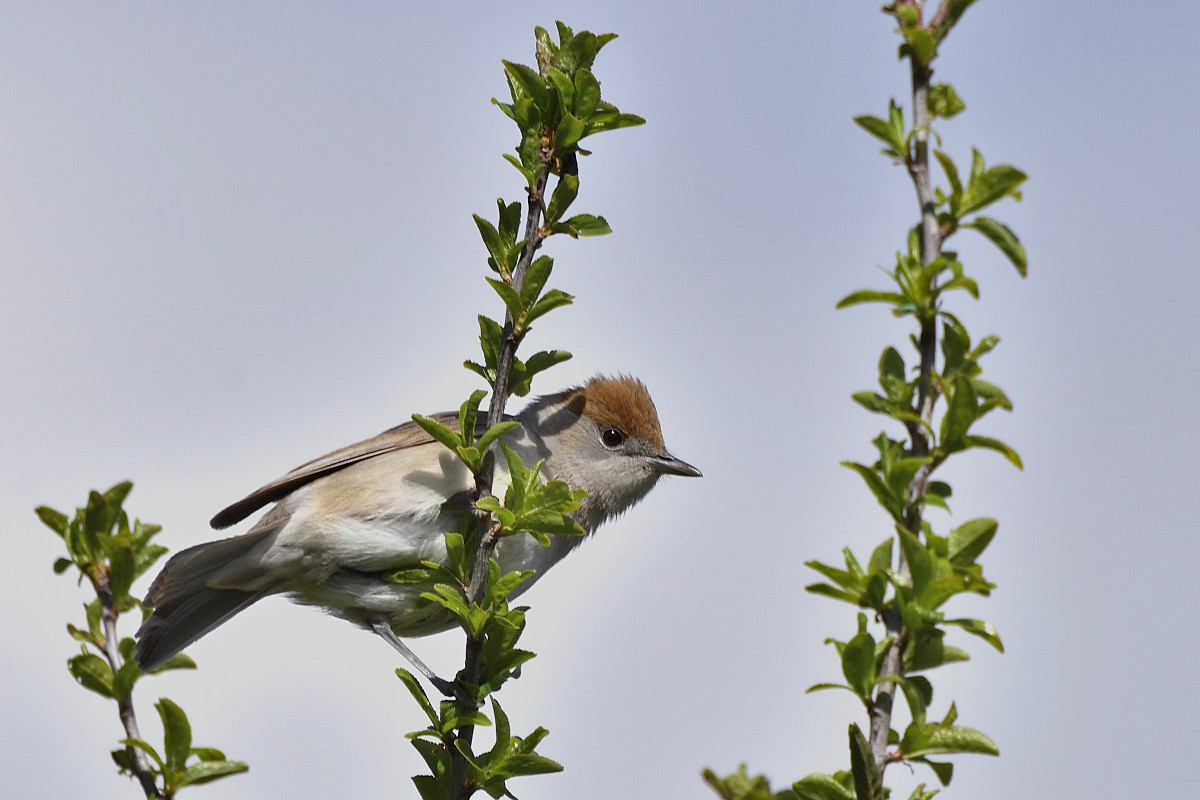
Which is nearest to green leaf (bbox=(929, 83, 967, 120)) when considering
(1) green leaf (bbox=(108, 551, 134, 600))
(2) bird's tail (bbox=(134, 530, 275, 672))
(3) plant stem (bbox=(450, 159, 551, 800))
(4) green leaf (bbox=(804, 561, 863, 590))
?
(4) green leaf (bbox=(804, 561, 863, 590))

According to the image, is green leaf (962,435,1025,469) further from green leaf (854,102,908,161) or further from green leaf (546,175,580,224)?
green leaf (546,175,580,224)

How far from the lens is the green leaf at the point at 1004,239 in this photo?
2600 mm

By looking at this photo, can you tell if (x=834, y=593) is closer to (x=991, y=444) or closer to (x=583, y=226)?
(x=991, y=444)

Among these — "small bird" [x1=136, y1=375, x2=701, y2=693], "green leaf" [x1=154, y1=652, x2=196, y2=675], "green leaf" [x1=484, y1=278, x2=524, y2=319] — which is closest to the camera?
"green leaf" [x1=154, y1=652, x2=196, y2=675]

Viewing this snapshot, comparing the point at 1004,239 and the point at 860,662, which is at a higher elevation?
the point at 1004,239

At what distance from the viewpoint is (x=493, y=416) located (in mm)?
3590

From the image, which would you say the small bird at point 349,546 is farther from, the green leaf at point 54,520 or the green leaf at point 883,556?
the green leaf at point 883,556

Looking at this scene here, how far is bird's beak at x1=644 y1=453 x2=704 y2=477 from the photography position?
695 cm

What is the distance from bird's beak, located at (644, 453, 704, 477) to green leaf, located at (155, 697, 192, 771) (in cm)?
446

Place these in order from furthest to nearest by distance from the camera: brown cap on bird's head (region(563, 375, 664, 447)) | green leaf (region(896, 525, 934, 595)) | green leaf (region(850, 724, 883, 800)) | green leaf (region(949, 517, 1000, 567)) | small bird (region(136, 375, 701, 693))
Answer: brown cap on bird's head (region(563, 375, 664, 447)) → small bird (region(136, 375, 701, 693)) → green leaf (region(949, 517, 1000, 567)) → green leaf (region(896, 525, 934, 595)) → green leaf (region(850, 724, 883, 800))

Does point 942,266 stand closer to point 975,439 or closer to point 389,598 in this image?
point 975,439

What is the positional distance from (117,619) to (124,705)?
0.20 m

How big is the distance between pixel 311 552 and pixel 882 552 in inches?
147

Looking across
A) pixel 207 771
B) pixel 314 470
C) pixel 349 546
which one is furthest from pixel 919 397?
pixel 314 470
